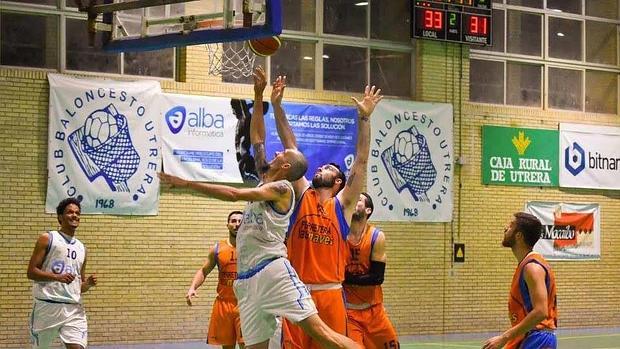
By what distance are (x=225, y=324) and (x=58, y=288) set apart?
224cm

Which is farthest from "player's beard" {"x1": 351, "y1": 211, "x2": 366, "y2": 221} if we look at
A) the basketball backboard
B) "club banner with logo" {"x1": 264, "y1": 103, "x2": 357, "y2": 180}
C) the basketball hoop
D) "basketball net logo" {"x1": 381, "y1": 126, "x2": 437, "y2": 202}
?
"basketball net logo" {"x1": 381, "y1": 126, "x2": 437, "y2": 202}

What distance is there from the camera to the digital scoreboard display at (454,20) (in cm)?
2120

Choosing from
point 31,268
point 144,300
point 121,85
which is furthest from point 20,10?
point 31,268

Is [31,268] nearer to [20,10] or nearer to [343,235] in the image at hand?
[343,235]

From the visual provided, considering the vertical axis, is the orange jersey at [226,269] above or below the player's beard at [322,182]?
below

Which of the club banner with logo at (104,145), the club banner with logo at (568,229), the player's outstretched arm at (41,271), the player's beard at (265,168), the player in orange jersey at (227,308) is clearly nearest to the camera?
the player's beard at (265,168)

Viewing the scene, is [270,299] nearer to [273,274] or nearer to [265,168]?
[273,274]

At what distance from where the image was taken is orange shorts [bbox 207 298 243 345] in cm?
1321

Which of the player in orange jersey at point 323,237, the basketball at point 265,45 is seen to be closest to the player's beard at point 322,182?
the player in orange jersey at point 323,237

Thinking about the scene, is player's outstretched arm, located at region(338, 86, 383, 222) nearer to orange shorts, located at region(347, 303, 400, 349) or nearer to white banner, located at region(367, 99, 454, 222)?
orange shorts, located at region(347, 303, 400, 349)

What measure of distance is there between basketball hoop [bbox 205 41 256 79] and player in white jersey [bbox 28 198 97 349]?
8.29 meters

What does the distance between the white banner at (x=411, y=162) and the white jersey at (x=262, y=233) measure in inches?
504

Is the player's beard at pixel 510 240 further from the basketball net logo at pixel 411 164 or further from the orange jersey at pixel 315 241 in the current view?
the basketball net logo at pixel 411 164

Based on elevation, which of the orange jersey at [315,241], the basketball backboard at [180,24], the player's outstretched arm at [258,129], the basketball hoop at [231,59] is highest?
the basketball hoop at [231,59]
